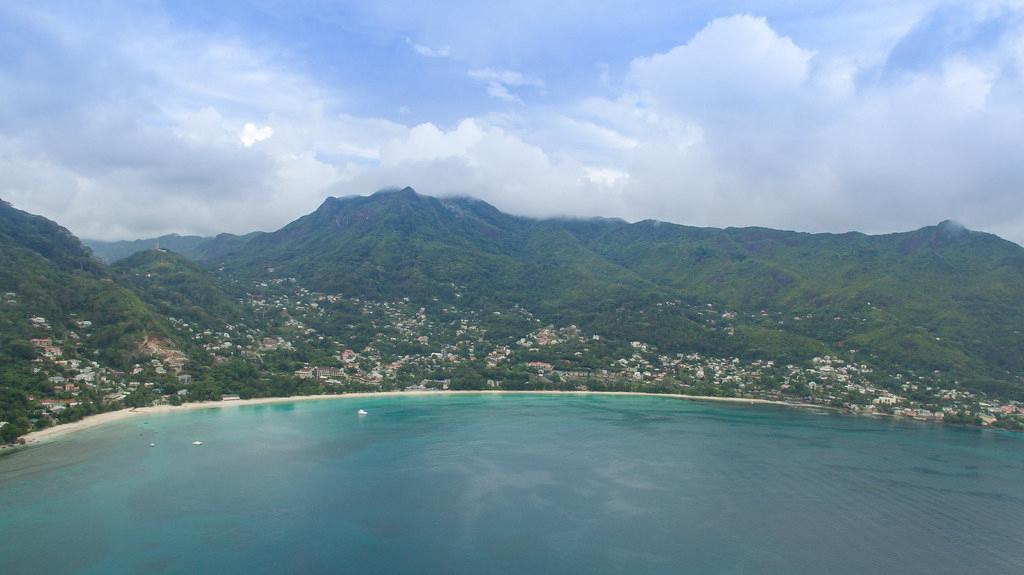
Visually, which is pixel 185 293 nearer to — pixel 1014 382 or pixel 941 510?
pixel 941 510

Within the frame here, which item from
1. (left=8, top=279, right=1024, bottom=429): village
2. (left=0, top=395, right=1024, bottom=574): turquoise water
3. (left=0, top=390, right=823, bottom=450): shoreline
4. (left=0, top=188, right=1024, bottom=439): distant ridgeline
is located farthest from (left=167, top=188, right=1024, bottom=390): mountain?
(left=0, top=395, right=1024, bottom=574): turquoise water

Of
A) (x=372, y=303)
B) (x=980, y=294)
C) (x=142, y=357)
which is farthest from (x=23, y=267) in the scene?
(x=980, y=294)

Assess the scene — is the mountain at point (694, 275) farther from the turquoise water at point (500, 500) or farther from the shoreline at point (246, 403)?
the turquoise water at point (500, 500)

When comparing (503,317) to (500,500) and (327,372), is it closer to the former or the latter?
(327,372)

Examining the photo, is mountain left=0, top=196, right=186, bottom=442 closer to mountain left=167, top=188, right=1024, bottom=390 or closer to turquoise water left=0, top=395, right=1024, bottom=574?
turquoise water left=0, top=395, right=1024, bottom=574

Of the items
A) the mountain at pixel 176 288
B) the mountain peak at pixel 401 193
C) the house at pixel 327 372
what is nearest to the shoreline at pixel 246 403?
the house at pixel 327 372

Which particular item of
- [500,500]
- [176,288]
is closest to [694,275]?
[176,288]
